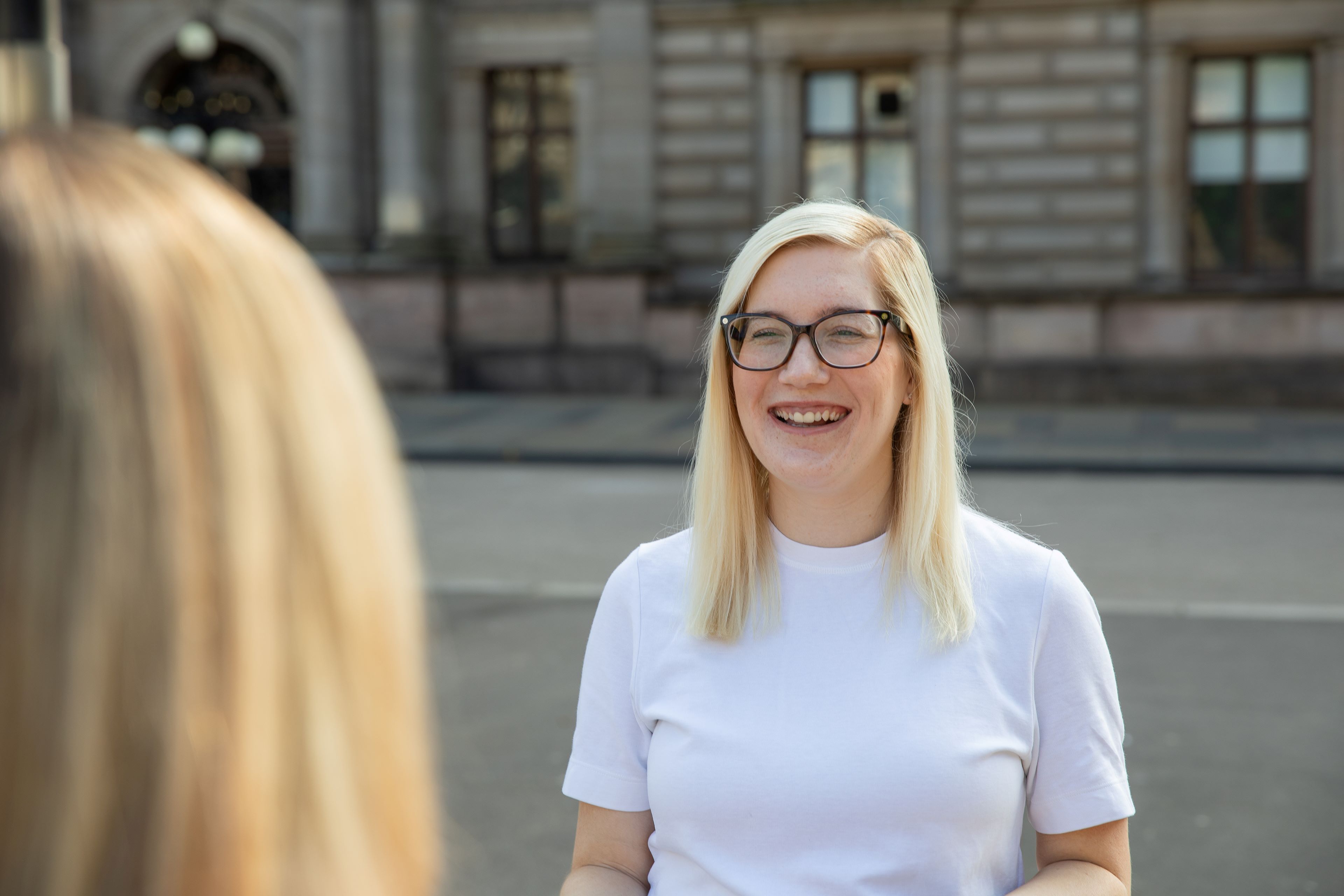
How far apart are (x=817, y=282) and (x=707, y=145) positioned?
1788 centimetres

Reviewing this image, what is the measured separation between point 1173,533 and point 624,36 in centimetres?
1232

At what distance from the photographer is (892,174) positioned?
19578 millimetres

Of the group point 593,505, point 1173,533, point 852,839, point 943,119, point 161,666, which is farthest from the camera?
point 943,119

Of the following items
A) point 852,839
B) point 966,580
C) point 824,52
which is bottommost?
point 852,839

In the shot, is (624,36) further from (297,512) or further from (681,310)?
(297,512)

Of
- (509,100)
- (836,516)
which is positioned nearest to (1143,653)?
(836,516)

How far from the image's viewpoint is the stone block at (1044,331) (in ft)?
59.6

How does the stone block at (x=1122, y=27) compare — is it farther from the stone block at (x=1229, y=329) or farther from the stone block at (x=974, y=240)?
the stone block at (x=1229, y=329)

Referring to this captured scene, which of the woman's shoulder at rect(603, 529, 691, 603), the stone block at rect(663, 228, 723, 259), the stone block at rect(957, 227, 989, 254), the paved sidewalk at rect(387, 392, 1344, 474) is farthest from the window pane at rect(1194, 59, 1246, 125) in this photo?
the woman's shoulder at rect(603, 529, 691, 603)

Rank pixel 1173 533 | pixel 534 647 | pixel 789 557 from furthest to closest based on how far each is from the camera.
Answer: pixel 1173 533
pixel 534 647
pixel 789 557

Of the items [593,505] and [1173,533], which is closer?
[1173,533]

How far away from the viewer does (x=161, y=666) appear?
79 centimetres

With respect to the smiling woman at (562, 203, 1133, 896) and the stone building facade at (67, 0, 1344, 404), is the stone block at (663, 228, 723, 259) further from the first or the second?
the smiling woman at (562, 203, 1133, 896)

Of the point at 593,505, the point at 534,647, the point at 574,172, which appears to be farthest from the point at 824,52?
the point at 534,647
